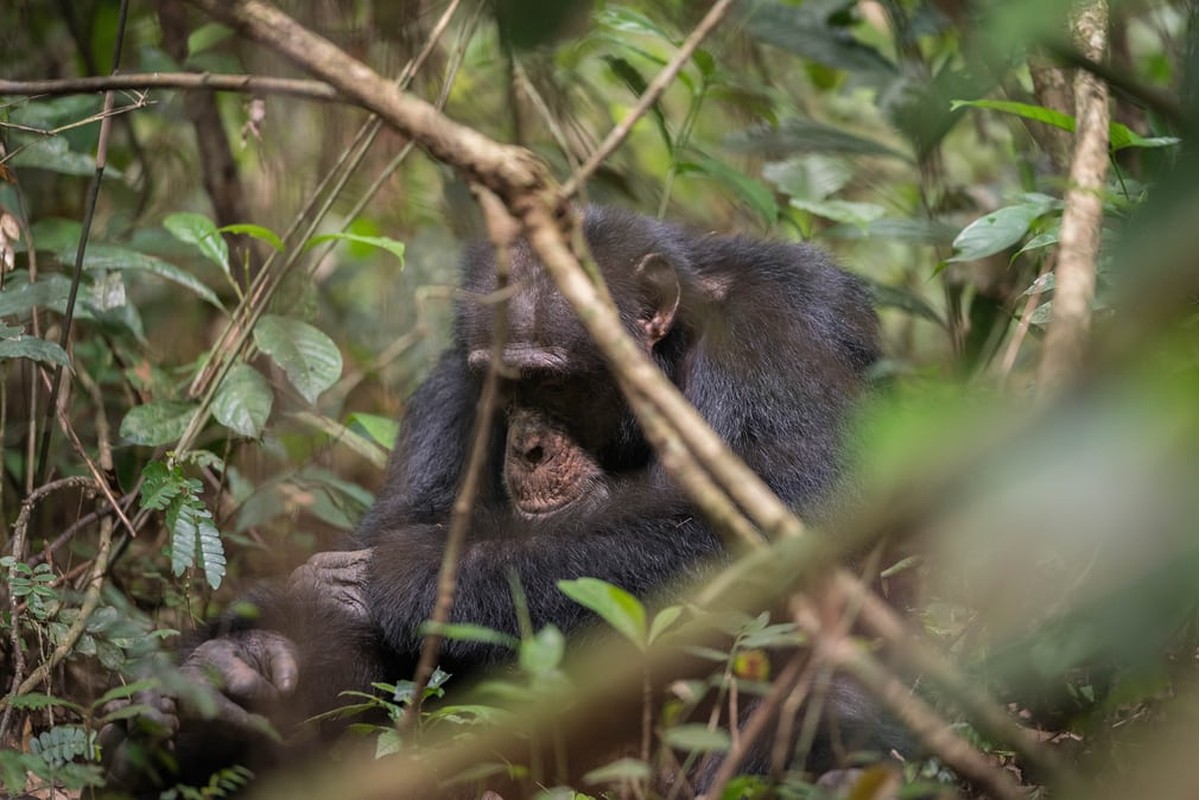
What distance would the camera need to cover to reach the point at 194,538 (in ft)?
9.73

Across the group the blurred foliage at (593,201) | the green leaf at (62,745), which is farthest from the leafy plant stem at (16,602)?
the green leaf at (62,745)

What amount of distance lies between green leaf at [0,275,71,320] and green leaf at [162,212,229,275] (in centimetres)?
34

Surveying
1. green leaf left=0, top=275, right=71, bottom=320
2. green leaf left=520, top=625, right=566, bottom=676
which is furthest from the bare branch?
green leaf left=0, top=275, right=71, bottom=320

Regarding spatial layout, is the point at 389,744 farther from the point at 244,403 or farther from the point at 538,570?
the point at 244,403

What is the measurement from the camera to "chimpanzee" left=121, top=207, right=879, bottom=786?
3070 millimetres

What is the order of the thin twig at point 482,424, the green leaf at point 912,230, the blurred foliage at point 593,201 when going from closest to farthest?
the blurred foliage at point 593,201 < the thin twig at point 482,424 < the green leaf at point 912,230

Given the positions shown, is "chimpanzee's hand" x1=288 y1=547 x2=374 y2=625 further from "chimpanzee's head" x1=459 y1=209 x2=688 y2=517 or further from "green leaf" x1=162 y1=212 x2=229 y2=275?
"green leaf" x1=162 y1=212 x2=229 y2=275

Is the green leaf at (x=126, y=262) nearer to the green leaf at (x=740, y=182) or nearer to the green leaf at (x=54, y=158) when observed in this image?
the green leaf at (x=54, y=158)

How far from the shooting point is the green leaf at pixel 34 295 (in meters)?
3.27

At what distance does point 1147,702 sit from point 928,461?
1222mm

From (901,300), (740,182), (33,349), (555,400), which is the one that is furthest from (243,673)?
(901,300)

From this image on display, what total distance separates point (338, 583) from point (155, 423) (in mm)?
742

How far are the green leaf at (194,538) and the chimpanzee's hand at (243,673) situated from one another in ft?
0.56

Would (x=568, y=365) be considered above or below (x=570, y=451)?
above
